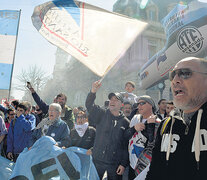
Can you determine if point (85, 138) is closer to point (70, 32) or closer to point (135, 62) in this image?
point (70, 32)

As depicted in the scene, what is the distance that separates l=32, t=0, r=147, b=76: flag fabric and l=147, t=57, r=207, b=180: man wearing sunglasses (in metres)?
1.52

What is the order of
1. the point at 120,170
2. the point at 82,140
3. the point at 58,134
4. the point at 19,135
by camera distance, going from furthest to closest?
the point at 19,135 < the point at 82,140 < the point at 58,134 < the point at 120,170

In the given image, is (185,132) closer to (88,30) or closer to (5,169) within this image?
(88,30)

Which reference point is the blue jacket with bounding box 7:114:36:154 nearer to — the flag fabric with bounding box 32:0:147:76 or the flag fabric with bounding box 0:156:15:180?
the flag fabric with bounding box 0:156:15:180

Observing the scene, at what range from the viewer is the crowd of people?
1.26 metres

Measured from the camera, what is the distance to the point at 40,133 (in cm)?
355

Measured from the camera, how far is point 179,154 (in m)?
1.28

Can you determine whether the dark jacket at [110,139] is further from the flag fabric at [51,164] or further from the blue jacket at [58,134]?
the blue jacket at [58,134]

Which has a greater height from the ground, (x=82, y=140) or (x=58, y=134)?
(x=58, y=134)

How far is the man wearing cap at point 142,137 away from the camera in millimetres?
2398

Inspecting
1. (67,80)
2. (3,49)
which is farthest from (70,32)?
(67,80)

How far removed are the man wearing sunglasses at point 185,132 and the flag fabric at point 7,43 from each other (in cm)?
577

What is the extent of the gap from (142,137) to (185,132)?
1387 millimetres

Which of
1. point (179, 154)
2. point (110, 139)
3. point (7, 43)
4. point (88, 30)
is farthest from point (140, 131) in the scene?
point (7, 43)
